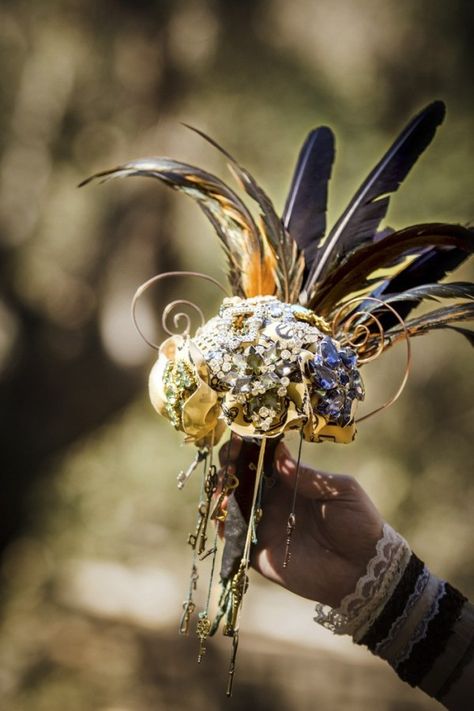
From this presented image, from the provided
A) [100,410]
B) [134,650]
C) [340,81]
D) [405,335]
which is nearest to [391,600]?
[405,335]

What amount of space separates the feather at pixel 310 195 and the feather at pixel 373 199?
0.04 m

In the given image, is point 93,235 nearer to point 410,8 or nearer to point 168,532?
point 168,532

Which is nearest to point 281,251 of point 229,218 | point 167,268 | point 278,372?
point 229,218

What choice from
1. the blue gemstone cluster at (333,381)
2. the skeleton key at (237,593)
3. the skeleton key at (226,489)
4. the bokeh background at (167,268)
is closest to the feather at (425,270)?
the blue gemstone cluster at (333,381)

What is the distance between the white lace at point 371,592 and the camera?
3.53 feet

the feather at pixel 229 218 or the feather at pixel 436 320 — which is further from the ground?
the feather at pixel 436 320

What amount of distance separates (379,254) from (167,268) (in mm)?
1575

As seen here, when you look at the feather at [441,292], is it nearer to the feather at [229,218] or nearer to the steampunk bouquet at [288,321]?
the steampunk bouquet at [288,321]

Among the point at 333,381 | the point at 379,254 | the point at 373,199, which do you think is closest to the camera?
the point at 333,381

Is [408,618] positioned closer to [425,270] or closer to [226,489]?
[226,489]

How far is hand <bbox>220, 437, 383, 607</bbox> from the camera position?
1096 mm

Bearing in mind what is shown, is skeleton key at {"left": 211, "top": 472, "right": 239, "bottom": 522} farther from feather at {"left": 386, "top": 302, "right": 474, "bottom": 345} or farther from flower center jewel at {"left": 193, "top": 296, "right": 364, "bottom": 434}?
feather at {"left": 386, "top": 302, "right": 474, "bottom": 345}

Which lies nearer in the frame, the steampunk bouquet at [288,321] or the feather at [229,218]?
the steampunk bouquet at [288,321]

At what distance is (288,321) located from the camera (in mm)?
908
